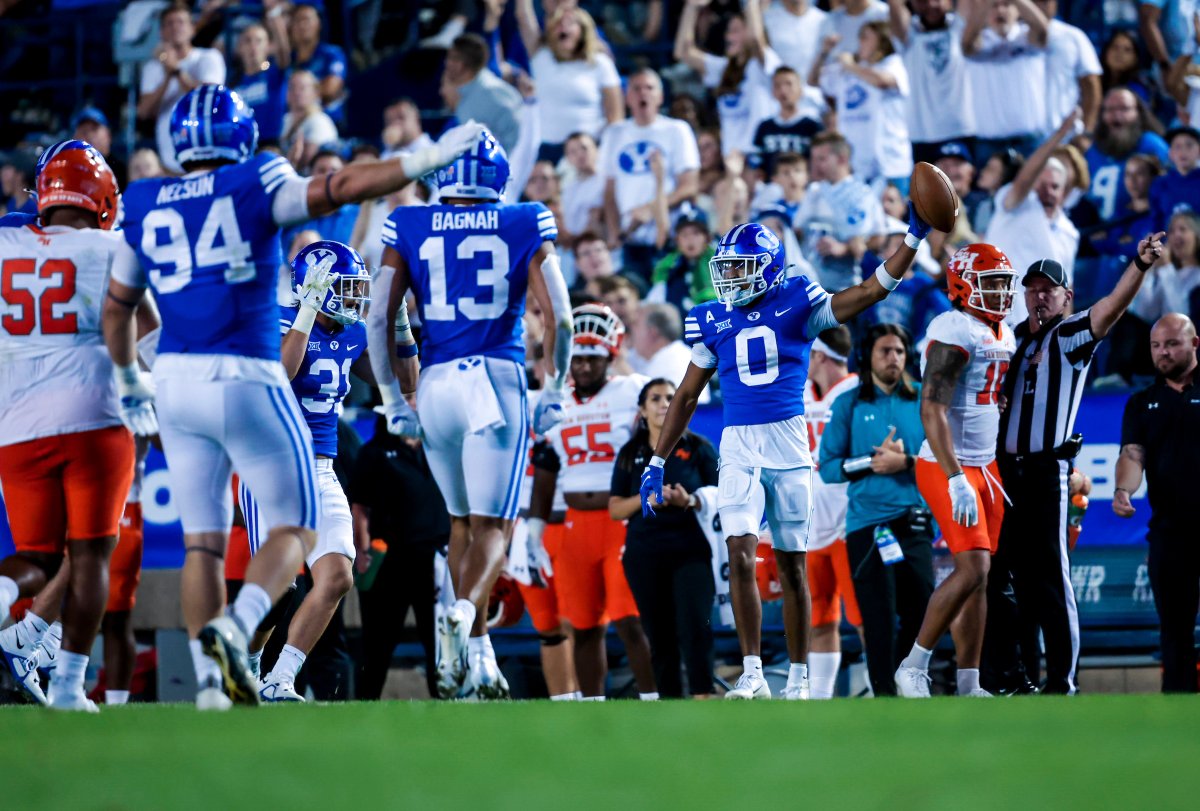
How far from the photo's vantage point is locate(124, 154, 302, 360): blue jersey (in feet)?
20.9

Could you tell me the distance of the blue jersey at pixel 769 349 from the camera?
848 centimetres

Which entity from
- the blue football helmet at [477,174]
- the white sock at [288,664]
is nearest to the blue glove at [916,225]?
the blue football helmet at [477,174]

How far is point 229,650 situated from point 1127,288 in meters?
5.02

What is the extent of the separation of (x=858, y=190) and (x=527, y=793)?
9424 mm

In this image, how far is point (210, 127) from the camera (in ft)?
21.4

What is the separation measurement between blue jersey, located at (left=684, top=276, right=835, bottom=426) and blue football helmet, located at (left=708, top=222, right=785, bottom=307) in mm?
74

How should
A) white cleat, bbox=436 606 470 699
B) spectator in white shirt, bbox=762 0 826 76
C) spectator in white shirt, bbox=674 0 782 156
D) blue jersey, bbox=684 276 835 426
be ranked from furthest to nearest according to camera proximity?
1. spectator in white shirt, bbox=762 0 826 76
2. spectator in white shirt, bbox=674 0 782 156
3. blue jersey, bbox=684 276 835 426
4. white cleat, bbox=436 606 470 699

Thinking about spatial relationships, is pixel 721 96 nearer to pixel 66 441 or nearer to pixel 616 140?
pixel 616 140

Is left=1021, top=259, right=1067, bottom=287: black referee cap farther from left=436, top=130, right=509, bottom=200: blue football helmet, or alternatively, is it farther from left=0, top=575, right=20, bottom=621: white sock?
left=0, top=575, right=20, bottom=621: white sock

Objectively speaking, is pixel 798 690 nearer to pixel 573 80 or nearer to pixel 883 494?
pixel 883 494

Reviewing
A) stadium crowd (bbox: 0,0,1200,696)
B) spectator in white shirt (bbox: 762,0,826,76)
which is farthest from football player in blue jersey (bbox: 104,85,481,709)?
spectator in white shirt (bbox: 762,0,826,76)

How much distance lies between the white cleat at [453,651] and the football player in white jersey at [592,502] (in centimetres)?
328

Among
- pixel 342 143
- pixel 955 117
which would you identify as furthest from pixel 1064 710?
pixel 342 143

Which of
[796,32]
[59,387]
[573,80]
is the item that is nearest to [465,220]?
[59,387]
